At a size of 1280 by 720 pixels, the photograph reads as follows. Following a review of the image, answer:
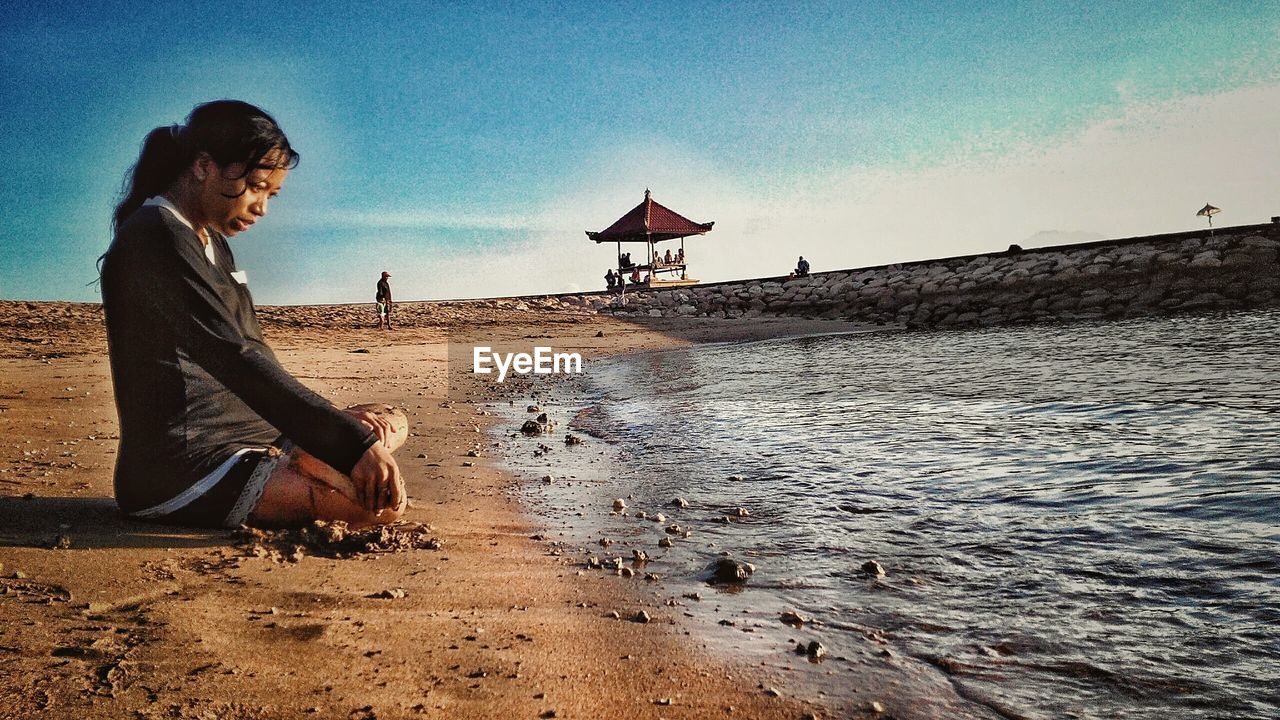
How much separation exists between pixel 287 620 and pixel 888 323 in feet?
70.8

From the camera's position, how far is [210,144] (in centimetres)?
245

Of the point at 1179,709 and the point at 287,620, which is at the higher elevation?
the point at 287,620

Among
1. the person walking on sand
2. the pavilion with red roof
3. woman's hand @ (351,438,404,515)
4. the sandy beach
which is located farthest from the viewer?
the pavilion with red roof

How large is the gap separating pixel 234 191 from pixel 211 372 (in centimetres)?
62

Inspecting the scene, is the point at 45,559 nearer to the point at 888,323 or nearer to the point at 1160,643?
the point at 1160,643

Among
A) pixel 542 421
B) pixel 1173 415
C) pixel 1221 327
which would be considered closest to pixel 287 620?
pixel 542 421

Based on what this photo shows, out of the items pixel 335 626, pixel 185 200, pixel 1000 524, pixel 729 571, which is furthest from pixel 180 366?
pixel 1000 524

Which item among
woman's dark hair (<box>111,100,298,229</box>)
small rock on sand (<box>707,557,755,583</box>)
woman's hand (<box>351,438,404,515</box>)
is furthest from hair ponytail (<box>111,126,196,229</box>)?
small rock on sand (<box>707,557,755,583</box>)

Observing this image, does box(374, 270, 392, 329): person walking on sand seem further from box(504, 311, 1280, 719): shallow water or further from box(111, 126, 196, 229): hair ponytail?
box(111, 126, 196, 229): hair ponytail

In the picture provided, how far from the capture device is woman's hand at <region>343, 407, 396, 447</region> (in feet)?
8.85

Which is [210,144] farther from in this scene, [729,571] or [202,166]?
[729,571]

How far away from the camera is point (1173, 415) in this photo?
18.2 ft

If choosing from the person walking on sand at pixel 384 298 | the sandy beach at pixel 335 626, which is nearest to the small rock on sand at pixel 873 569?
the sandy beach at pixel 335 626

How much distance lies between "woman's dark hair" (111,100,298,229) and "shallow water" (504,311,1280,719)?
6.11 ft
